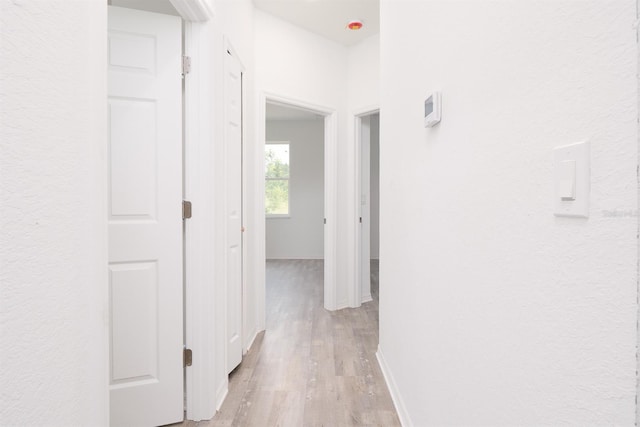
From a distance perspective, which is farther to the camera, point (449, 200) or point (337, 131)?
point (337, 131)

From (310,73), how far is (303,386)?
9.26 ft

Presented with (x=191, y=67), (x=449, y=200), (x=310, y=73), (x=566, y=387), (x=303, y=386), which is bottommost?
(x=303, y=386)

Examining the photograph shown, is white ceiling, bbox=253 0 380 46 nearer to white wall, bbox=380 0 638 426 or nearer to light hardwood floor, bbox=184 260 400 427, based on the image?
white wall, bbox=380 0 638 426

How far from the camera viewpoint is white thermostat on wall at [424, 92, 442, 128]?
1349mm

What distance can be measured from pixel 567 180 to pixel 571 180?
1cm

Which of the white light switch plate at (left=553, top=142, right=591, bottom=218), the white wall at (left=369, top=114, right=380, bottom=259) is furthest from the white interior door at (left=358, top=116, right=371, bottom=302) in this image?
the white light switch plate at (left=553, top=142, right=591, bottom=218)

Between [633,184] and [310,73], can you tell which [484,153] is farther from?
[310,73]

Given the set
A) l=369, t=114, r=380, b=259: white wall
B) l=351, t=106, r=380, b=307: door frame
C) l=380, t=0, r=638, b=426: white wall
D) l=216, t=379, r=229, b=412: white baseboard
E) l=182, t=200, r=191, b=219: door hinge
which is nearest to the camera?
l=380, t=0, r=638, b=426: white wall

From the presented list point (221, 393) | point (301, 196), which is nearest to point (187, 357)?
point (221, 393)

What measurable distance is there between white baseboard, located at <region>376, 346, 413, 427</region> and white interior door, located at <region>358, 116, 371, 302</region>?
174cm

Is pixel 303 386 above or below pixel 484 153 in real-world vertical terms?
below

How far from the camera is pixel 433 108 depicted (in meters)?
1.37

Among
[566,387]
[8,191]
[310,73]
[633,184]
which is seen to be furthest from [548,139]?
[310,73]

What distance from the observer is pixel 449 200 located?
1271mm
